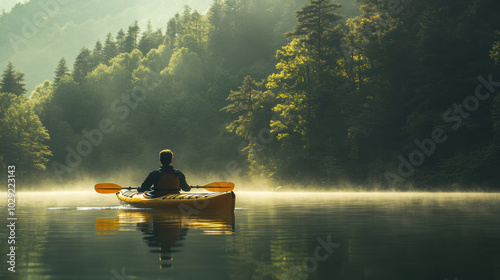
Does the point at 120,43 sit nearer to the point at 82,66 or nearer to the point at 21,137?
the point at 82,66

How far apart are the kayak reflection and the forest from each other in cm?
3128

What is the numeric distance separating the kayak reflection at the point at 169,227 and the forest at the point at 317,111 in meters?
31.3

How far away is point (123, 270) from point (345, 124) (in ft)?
173

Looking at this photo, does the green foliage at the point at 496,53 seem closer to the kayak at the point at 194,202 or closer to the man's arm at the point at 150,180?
the kayak at the point at 194,202

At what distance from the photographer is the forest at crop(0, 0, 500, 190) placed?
48.4m

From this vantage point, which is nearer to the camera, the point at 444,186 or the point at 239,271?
the point at 239,271

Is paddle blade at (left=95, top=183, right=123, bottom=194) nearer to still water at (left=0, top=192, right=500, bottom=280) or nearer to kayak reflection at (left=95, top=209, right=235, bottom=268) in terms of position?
kayak reflection at (left=95, top=209, right=235, bottom=268)

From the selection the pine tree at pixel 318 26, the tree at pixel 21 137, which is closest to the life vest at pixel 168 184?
the pine tree at pixel 318 26

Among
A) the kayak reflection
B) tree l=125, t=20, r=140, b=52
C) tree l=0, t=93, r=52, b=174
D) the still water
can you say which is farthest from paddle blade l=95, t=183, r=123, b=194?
tree l=125, t=20, r=140, b=52

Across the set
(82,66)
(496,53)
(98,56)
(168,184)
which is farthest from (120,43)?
(168,184)

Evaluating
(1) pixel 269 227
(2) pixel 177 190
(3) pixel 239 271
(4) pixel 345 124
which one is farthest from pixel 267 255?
(4) pixel 345 124

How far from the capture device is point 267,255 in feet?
31.6

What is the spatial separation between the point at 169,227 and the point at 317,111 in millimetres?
47007

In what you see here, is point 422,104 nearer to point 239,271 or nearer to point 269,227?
point 269,227
